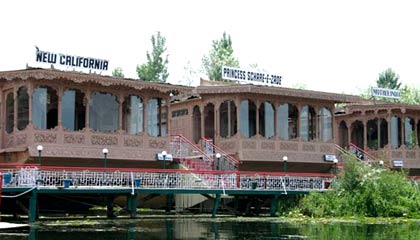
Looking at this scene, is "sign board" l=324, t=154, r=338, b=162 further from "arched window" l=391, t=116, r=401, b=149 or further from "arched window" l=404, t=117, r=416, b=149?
"arched window" l=404, t=117, r=416, b=149

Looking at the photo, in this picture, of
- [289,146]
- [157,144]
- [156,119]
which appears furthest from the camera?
[289,146]

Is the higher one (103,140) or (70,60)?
(70,60)

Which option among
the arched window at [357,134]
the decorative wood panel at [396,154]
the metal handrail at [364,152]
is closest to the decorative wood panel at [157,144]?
the metal handrail at [364,152]

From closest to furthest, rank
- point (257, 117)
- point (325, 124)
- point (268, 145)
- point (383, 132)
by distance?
point (257, 117) → point (268, 145) → point (325, 124) → point (383, 132)

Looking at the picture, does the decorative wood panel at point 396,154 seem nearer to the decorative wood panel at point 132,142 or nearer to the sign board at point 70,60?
the decorative wood panel at point 132,142

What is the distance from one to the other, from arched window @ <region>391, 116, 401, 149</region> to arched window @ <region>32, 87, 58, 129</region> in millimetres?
21718

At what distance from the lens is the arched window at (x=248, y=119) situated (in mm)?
38406

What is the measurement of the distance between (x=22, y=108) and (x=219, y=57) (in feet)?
141

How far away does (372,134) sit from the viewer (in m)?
48.4

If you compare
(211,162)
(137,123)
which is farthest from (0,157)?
(211,162)

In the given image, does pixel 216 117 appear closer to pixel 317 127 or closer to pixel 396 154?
pixel 317 127

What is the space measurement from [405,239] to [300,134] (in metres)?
19.6

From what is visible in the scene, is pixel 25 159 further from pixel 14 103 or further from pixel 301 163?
pixel 301 163

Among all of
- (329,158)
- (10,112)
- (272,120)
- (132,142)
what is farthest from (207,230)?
(329,158)
